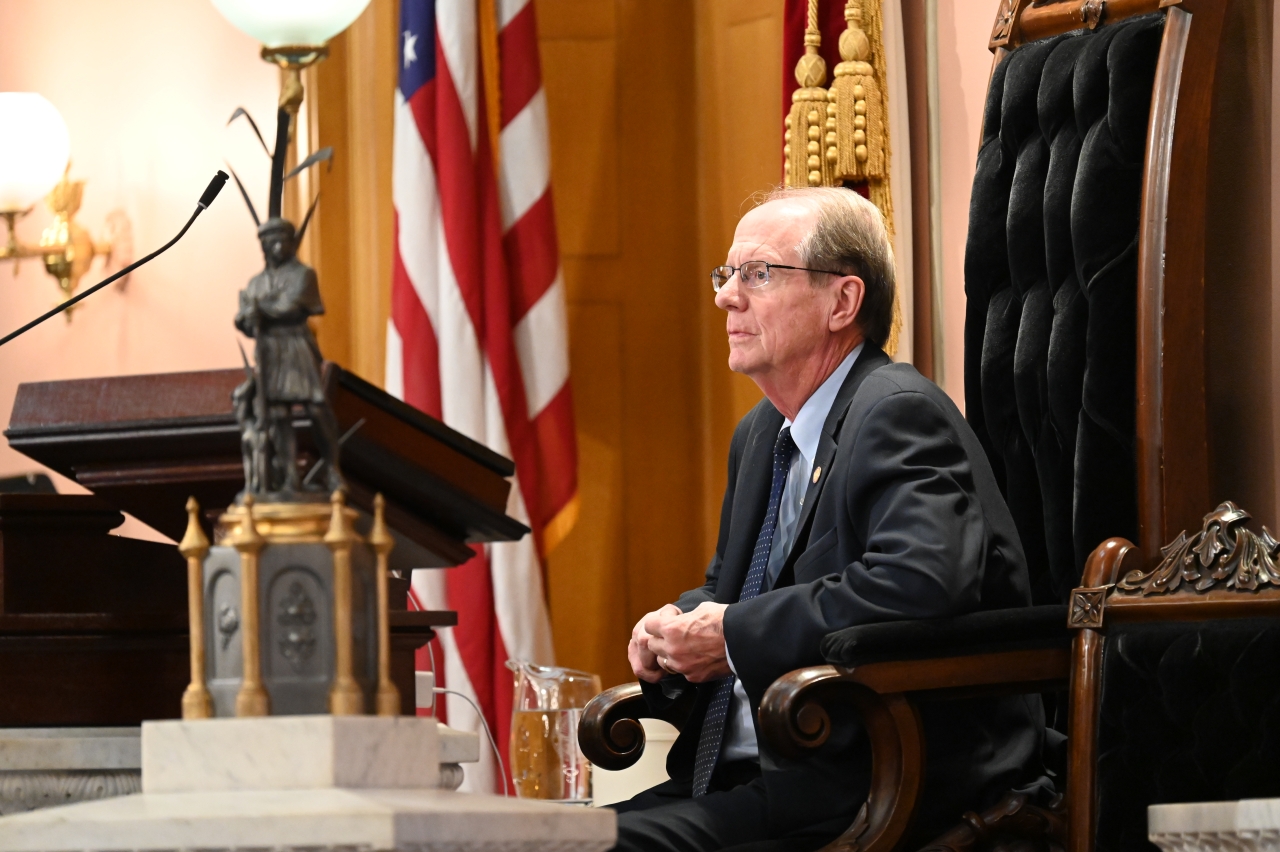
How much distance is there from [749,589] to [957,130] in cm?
158

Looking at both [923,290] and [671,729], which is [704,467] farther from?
[671,729]

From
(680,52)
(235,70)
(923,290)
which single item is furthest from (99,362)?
(923,290)

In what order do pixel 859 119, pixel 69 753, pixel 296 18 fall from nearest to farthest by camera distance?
1. pixel 69 753
2. pixel 296 18
3. pixel 859 119

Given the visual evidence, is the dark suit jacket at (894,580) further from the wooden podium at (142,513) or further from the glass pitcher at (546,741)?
the glass pitcher at (546,741)

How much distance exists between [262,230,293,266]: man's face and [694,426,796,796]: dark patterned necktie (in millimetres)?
1198

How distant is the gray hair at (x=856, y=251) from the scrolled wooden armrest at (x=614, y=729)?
0.64 meters

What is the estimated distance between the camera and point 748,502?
2.62 metres

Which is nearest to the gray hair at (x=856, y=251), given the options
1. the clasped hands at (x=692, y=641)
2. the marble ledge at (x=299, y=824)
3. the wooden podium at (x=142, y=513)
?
the clasped hands at (x=692, y=641)

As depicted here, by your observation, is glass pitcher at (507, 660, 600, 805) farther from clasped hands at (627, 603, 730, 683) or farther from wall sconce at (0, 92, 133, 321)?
wall sconce at (0, 92, 133, 321)

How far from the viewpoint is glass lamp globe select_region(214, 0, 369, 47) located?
111 inches

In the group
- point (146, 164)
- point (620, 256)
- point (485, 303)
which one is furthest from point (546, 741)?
point (146, 164)

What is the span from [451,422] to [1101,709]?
83.7 inches

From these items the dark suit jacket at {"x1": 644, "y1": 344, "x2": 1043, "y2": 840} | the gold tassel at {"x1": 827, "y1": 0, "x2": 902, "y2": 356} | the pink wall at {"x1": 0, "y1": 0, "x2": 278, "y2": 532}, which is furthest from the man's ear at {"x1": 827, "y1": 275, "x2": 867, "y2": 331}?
the pink wall at {"x1": 0, "y1": 0, "x2": 278, "y2": 532}

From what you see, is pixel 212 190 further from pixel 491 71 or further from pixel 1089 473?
pixel 491 71
